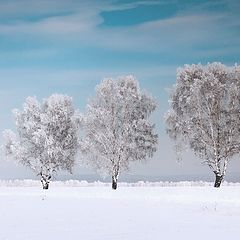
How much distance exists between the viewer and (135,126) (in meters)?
52.6

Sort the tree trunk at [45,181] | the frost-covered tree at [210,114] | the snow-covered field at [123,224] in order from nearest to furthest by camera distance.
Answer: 1. the snow-covered field at [123,224]
2. the frost-covered tree at [210,114]
3. the tree trunk at [45,181]

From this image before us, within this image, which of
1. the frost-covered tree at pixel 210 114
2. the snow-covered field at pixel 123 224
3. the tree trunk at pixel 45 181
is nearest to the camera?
the snow-covered field at pixel 123 224

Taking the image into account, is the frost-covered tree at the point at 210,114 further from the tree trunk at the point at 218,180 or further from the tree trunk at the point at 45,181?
the tree trunk at the point at 45,181

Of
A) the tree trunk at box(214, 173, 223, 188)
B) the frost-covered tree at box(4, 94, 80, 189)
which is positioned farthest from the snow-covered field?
the frost-covered tree at box(4, 94, 80, 189)

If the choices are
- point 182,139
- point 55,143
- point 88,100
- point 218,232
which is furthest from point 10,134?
point 218,232

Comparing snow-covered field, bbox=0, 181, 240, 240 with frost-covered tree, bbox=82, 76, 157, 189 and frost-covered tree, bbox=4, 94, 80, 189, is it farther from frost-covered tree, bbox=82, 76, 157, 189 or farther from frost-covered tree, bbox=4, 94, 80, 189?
frost-covered tree, bbox=4, 94, 80, 189

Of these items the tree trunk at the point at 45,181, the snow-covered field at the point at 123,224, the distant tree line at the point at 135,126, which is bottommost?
the snow-covered field at the point at 123,224

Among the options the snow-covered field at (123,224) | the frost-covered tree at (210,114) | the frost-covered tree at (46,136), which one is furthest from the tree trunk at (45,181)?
the snow-covered field at (123,224)

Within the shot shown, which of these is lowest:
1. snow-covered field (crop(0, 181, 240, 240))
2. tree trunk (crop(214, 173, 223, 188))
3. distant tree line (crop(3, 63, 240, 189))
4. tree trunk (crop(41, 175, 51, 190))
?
snow-covered field (crop(0, 181, 240, 240))

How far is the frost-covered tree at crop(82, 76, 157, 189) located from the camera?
53.0m

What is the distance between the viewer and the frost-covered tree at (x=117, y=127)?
174ft

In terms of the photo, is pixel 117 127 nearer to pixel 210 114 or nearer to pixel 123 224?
pixel 210 114

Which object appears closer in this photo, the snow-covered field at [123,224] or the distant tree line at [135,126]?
the snow-covered field at [123,224]

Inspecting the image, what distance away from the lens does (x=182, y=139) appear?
52250 millimetres
